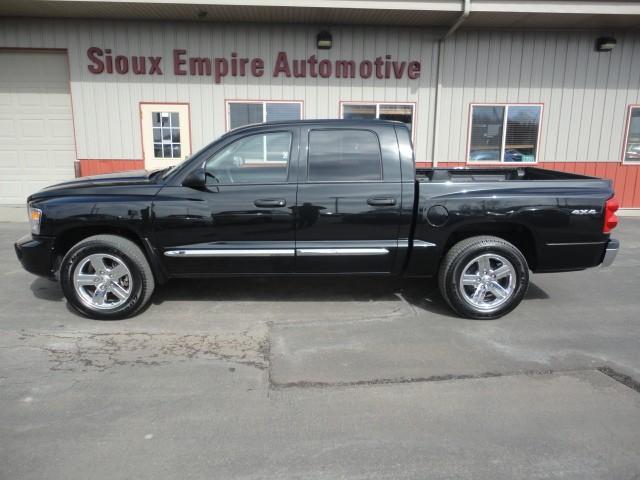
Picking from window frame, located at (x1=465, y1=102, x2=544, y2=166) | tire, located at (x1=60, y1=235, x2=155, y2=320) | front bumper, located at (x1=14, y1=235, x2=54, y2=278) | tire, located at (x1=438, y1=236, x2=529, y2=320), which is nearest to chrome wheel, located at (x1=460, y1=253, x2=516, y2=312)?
tire, located at (x1=438, y1=236, x2=529, y2=320)

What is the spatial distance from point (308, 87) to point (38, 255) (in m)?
6.99

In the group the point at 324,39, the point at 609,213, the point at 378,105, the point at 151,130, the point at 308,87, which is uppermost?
the point at 324,39

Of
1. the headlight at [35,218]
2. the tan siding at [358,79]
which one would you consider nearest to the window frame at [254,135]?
the headlight at [35,218]

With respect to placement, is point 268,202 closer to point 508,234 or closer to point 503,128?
point 508,234

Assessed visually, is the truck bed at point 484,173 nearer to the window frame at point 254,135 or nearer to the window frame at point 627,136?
the window frame at point 254,135

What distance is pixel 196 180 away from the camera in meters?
4.32

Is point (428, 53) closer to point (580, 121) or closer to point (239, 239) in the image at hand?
point (580, 121)

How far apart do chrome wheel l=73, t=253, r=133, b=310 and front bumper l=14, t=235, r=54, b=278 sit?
0.98ft

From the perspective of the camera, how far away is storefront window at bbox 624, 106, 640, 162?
10.6 meters

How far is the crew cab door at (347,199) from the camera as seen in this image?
14.6 ft

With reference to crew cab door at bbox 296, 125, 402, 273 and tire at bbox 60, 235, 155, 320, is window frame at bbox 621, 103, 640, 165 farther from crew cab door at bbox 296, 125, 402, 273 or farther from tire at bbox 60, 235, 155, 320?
tire at bbox 60, 235, 155, 320

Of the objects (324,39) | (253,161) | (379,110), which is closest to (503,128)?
(379,110)

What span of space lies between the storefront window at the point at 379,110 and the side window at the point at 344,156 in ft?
19.5

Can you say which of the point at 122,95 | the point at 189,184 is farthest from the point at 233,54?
the point at 189,184
